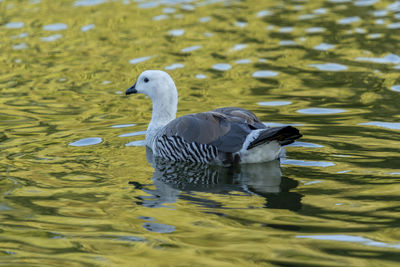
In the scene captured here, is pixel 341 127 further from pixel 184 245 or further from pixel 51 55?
pixel 51 55

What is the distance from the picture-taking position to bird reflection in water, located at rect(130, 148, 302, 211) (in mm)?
7848

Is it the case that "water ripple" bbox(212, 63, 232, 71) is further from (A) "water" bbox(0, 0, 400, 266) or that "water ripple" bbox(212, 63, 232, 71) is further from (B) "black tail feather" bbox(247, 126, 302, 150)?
(B) "black tail feather" bbox(247, 126, 302, 150)

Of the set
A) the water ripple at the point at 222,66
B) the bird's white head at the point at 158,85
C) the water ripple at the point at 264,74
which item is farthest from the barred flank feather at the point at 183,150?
the water ripple at the point at 222,66

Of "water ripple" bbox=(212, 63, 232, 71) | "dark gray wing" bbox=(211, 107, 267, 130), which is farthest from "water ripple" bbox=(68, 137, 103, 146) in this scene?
"water ripple" bbox=(212, 63, 232, 71)

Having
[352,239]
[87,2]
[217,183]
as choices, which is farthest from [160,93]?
[87,2]

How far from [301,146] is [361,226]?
3.22 m

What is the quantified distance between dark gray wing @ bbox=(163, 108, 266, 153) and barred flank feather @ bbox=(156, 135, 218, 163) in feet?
0.22

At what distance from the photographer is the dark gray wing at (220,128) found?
912 cm

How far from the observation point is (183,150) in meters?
9.58

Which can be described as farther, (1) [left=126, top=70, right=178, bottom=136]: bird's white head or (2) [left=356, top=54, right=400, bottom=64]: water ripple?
(2) [left=356, top=54, right=400, bottom=64]: water ripple

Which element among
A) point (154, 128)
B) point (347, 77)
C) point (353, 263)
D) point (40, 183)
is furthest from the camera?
point (347, 77)

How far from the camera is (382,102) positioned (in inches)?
470

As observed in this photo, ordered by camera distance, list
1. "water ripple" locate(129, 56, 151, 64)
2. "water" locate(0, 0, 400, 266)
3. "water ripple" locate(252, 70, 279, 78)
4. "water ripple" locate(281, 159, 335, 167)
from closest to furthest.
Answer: "water" locate(0, 0, 400, 266) → "water ripple" locate(281, 159, 335, 167) → "water ripple" locate(252, 70, 279, 78) → "water ripple" locate(129, 56, 151, 64)

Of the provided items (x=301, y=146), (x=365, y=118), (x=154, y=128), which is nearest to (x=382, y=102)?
(x=365, y=118)
